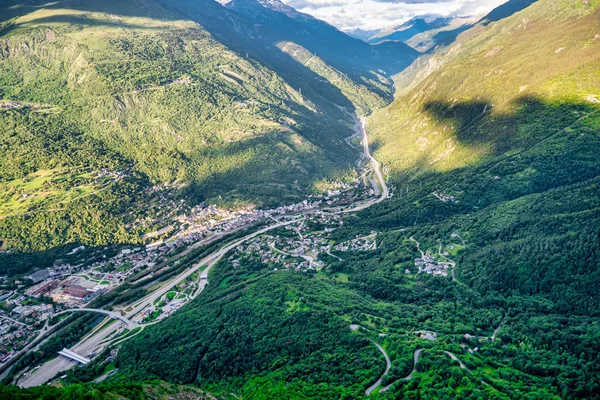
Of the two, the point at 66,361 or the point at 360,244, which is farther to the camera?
the point at 360,244

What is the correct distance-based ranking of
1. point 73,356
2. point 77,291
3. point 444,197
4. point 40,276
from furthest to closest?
point 444,197
point 40,276
point 77,291
point 73,356

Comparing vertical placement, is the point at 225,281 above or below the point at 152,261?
below

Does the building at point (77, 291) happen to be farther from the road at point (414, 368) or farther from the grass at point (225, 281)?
the road at point (414, 368)

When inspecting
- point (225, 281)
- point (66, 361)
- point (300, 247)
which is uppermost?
point (66, 361)

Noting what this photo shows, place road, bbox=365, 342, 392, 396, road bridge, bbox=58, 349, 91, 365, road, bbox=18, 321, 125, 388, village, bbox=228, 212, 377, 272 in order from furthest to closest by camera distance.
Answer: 1. village, bbox=228, 212, 377, 272
2. road bridge, bbox=58, 349, 91, 365
3. road, bbox=18, 321, 125, 388
4. road, bbox=365, 342, 392, 396

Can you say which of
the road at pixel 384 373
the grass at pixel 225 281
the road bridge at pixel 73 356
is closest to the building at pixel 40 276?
the road bridge at pixel 73 356

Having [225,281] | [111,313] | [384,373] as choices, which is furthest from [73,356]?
[384,373]

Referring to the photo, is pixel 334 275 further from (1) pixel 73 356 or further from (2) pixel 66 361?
(2) pixel 66 361

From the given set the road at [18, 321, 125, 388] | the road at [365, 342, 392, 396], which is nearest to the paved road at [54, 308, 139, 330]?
the road at [18, 321, 125, 388]

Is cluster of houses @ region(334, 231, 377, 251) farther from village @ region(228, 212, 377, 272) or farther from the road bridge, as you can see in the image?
the road bridge
